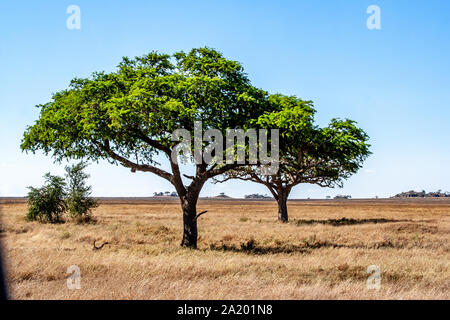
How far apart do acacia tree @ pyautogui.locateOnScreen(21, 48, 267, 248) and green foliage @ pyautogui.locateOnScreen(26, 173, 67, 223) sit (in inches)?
830

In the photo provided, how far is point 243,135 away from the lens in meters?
17.2

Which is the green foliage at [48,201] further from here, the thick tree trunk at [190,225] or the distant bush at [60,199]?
the thick tree trunk at [190,225]

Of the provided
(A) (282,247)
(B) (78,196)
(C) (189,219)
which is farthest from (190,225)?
(B) (78,196)

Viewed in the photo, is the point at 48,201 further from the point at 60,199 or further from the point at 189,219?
the point at 189,219

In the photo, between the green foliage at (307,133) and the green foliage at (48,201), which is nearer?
the green foliage at (307,133)

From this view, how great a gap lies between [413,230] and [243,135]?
2068cm

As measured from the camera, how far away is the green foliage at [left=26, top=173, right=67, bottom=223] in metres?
38.5

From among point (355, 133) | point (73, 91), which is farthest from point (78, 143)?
point (355, 133)

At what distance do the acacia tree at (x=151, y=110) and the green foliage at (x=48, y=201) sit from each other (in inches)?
830

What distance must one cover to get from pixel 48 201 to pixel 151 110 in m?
26.3

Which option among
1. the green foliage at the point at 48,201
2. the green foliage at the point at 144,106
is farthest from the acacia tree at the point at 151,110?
the green foliage at the point at 48,201

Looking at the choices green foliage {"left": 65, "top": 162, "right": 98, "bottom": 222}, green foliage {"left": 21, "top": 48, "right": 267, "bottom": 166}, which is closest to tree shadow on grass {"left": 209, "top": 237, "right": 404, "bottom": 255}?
green foliage {"left": 21, "top": 48, "right": 267, "bottom": 166}

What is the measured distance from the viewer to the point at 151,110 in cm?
1750

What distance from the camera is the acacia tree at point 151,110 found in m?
17.2
